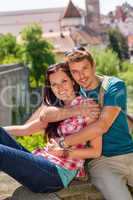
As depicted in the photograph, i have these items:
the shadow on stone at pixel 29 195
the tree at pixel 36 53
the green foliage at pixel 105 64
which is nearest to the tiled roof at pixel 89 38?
the green foliage at pixel 105 64

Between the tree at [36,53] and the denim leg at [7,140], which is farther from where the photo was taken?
the tree at [36,53]

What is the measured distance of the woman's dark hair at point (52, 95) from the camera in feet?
8.27

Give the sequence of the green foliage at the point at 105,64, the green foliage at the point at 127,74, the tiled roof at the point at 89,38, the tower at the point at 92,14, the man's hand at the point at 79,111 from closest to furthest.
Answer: the man's hand at the point at 79,111 < the green foliage at the point at 127,74 < the green foliage at the point at 105,64 < the tiled roof at the point at 89,38 < the tower at the point at 92,14

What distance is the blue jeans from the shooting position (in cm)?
228

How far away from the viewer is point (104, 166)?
8.16 feet

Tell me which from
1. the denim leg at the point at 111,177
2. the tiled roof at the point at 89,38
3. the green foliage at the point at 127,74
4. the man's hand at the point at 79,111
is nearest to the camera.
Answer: the denim leg at the point at 111,177

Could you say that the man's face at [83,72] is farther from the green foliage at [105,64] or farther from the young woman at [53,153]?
the green foliage at [105,64]

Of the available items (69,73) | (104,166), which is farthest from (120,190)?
(69,73)

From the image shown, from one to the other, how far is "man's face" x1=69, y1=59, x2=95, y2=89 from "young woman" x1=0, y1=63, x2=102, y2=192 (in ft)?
0.17

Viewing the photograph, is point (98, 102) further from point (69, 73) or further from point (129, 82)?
point (129, 82)

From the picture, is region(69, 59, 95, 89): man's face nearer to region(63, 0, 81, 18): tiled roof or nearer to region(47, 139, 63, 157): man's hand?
region(47, 139, 63, 157): man's hand

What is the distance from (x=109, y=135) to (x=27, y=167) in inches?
16.5

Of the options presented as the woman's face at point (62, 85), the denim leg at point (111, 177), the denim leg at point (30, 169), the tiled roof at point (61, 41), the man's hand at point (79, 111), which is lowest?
the tiled roof at point (61, 41)

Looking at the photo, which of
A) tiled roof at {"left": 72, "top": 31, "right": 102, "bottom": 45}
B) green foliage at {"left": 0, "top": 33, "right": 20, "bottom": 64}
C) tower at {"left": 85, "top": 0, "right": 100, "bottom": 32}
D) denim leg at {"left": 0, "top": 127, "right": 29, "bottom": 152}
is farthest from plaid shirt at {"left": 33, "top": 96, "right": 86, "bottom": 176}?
tower at {"left": 85, "top": 0, "right": 100, "bottom": 32}
